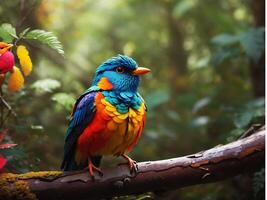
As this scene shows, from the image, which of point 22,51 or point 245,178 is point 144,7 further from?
point 22,51

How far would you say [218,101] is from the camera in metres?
4.57

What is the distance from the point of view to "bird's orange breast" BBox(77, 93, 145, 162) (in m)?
2.61

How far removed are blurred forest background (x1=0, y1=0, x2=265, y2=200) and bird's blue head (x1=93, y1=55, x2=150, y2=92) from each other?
1.52 feet

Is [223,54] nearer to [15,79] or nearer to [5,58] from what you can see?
[15,79]

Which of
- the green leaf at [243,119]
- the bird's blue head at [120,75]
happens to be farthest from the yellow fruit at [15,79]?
the green leaf at [243,119]

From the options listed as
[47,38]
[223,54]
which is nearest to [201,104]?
[223,54]

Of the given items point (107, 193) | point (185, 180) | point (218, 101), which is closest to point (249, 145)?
point (185, 180)

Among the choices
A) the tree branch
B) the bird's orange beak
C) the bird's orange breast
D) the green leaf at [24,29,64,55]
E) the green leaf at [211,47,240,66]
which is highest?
the green leaf at [211,47,240,66]

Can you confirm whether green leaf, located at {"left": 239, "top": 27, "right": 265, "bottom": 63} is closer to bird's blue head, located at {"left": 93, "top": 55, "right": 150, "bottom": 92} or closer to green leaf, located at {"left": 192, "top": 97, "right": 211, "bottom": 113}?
green leaf, located at {"left": 192, "top": 97, "right": 211, "bottom": 113}

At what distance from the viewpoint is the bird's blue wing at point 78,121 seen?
2.69 meters

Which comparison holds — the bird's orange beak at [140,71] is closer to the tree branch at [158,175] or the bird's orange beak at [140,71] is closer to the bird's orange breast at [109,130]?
the bird's orange breast at [109,130]

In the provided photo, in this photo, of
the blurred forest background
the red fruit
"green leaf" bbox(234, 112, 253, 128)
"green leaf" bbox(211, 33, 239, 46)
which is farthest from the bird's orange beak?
"green leaf" bbox(211, 33, 239, 46)

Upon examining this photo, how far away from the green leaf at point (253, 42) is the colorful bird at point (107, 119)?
121 centimetres

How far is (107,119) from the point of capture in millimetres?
2619
